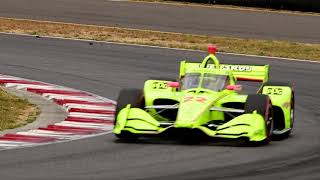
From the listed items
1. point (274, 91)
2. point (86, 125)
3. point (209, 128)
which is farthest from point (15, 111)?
point (274, 91)

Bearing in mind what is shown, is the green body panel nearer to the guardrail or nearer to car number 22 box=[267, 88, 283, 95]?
car number 22 box=[267, 88, 283, 95]

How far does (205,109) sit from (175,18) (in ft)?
60.7

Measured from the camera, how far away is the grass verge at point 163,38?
25.5 m

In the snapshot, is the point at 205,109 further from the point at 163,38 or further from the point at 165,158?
the point at 163,38

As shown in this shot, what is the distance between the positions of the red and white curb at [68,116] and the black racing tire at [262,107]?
2181 mm

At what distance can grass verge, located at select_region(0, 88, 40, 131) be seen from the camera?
48.3 feet

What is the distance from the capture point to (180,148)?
12992 mm

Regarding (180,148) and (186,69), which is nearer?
(180,148)

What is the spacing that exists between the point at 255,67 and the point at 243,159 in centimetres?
361

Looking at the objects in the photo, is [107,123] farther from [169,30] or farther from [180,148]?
[169,30]

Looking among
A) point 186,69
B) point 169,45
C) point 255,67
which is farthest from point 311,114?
point 169,45

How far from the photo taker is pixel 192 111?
42.8 ft

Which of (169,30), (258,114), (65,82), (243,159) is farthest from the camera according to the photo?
(169,30)

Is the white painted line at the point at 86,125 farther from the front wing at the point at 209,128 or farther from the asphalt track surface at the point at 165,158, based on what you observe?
the front wing at the point at 209,128
